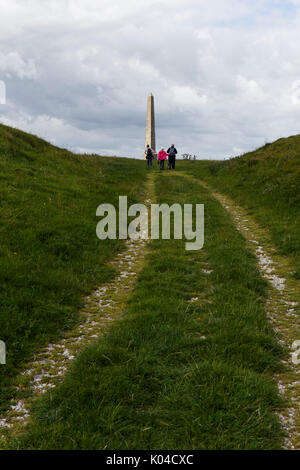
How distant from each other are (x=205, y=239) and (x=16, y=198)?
744cm

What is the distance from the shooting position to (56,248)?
12.0 metres

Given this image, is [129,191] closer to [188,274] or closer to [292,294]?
[188,274]

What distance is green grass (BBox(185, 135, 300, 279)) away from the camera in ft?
49.0

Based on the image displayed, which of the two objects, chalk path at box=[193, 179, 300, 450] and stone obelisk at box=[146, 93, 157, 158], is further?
stone obelisk at box=[146, 93, 157, 158]

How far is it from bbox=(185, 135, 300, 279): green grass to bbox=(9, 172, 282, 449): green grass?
4246 millimetres

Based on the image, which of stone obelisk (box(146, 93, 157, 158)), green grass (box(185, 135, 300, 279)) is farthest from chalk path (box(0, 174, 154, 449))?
stone obelisk (box(146, 93, 157, 158))

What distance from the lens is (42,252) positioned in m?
11.5

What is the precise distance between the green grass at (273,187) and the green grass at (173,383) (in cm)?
425

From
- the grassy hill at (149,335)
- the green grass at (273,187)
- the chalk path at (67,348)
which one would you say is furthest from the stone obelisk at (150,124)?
the chalk path at (67,348)

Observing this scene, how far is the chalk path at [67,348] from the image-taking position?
18.4ft

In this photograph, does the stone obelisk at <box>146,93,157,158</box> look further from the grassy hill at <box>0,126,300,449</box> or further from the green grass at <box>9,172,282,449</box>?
the green grass at <box>9,172,282,449</box>

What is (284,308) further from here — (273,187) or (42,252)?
(273,187)

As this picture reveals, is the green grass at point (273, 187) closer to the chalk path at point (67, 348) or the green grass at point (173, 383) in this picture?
the green grass at point (173, 383)

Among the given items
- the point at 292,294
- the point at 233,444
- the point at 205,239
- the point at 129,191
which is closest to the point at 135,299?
the point at 292,294
